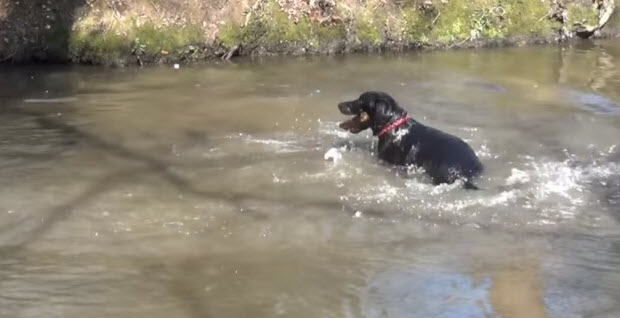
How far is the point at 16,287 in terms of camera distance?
5.37 m

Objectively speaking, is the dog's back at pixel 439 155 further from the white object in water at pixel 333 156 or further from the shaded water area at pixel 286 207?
the white object in water at pixel 333 156

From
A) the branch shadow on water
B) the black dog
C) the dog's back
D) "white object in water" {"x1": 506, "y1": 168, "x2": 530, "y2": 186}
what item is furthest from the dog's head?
the branch shadow on water

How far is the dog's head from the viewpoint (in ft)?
27.1

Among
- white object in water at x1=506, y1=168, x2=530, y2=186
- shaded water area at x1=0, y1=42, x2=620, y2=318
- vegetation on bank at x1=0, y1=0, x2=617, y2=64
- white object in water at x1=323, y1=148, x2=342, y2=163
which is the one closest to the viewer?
shaded water area at x1=0, y1=42, x2=620, y2=318

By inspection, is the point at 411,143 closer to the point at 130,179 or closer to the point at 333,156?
the point at 333,156

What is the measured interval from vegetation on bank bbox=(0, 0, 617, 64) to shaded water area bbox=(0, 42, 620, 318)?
1.41m

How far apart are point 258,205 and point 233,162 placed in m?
1.31

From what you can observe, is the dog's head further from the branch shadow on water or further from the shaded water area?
the branch shadow on water

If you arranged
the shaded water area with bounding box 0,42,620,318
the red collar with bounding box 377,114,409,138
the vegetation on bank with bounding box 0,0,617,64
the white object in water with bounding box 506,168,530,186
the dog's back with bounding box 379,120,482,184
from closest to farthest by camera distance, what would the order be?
the shaded water area with bounding box 0,42,620,318 → the dog's back with bounding box 379,120,482,184 → the white object in water with bounding box 506,168,530,186 → the red collar with bounding box 377,114,409,138 → the vegetation on bank with bounding box 0,0,617,64

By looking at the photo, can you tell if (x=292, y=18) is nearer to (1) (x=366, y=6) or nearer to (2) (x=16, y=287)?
(1) (x=366, y=6)

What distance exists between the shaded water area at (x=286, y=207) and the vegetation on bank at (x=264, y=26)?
1.41m

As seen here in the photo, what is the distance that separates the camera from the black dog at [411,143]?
7.51m

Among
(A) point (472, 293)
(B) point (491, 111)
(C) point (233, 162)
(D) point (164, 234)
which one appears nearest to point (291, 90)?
(B) point (491, 111)

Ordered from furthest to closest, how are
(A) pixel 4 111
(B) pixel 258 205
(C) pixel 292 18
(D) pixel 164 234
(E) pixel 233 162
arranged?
(C) pixel 292 18, (A) pixel 4 111, (E) pixel 233 162, (B) pixel 258 205, (D) pixel 164 234
